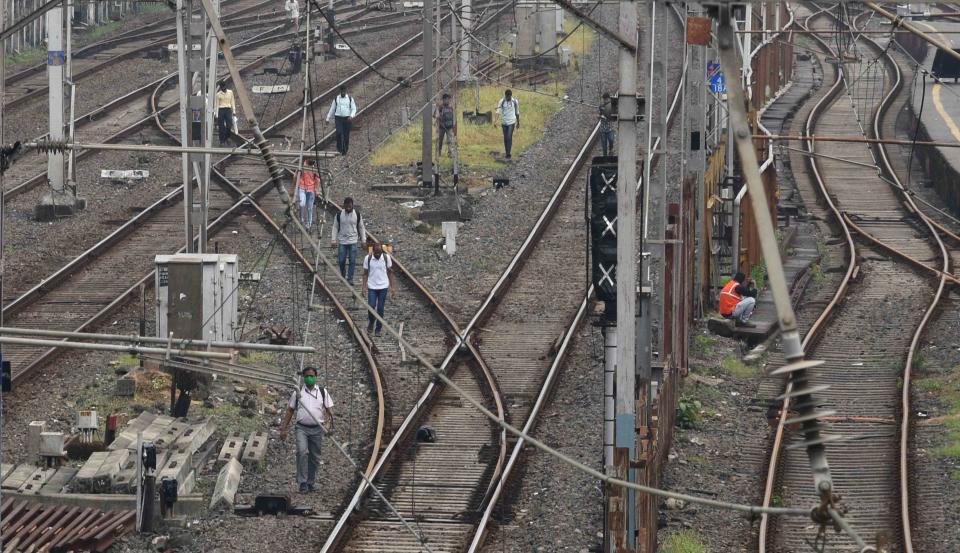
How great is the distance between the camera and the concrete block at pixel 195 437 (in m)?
15.0

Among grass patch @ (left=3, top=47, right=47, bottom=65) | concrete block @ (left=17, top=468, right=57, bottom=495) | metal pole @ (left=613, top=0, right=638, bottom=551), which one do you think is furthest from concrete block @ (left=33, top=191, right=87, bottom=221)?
metal pole @ (left=613, top=0, right=638, bottom=551)

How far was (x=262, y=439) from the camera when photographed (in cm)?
1546

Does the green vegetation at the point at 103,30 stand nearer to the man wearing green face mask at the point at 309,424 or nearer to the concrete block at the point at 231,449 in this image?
the concrete block at the point at 231,449

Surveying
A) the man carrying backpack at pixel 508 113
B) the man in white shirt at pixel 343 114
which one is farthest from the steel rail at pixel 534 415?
the man carrying backpack at pixel 508 113

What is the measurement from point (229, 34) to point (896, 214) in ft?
59.2

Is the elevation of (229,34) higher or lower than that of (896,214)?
higher

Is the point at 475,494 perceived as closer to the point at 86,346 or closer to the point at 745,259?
the point at 86,346

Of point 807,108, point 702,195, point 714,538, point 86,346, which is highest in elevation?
point 807,108

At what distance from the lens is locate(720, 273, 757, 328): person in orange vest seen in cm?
2170

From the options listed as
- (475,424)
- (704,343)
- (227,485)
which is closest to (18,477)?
(227,485)

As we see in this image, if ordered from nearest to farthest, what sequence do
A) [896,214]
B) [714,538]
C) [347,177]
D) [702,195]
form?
[714,538], [702,195], [347,177], [896,214]

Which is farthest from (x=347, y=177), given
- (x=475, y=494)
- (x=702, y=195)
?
(x=475, y=494)

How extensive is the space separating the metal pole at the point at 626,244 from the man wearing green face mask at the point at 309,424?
3.72 m

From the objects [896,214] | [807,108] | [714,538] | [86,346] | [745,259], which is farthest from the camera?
[807,108]
